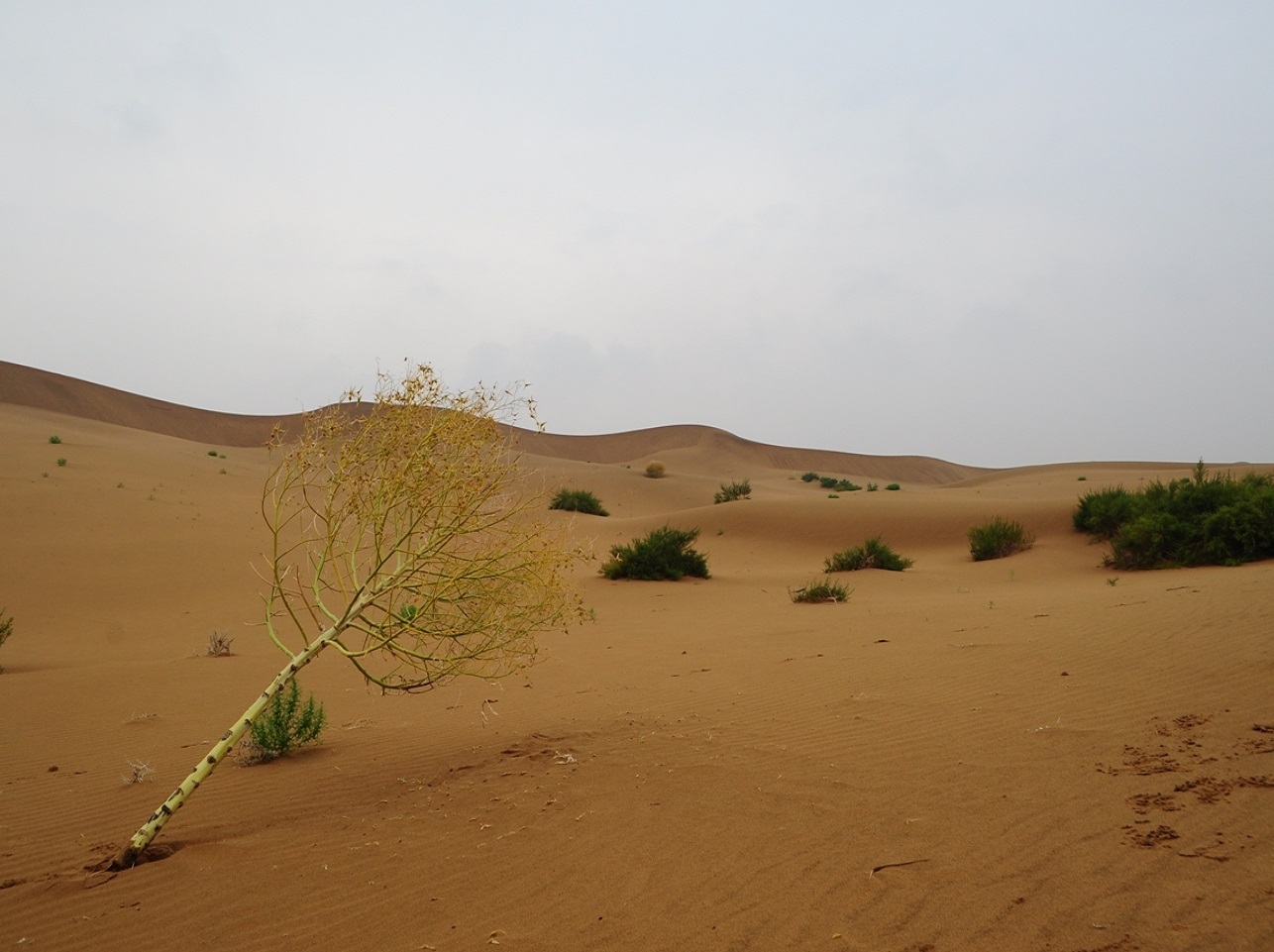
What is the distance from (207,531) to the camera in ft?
71.3

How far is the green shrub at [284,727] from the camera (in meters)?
6.91

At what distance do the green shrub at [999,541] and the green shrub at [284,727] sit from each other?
755 inches

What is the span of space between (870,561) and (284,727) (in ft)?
54.8

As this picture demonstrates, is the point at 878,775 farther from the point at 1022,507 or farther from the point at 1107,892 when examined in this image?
the point at 1022,507

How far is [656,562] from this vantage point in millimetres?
19953


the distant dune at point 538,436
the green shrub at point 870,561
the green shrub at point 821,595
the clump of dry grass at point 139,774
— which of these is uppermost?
the distant dune at point 538,436

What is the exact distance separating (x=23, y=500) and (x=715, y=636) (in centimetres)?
1935

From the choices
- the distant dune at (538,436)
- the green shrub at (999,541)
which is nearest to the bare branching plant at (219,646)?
the green shrub at (999,541)

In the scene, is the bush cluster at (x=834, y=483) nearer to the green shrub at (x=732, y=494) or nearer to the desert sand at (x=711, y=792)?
the green shrub at (x=732, y=494)

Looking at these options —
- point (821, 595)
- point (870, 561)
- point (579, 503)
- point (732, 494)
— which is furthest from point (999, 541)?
point (732, 494)

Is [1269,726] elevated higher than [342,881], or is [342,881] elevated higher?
[1269,726]

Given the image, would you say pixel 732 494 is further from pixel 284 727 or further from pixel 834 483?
pixel 284 727

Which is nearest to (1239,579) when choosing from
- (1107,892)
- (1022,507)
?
(1107,892)

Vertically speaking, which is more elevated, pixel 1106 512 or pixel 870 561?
pixel 1106 512
